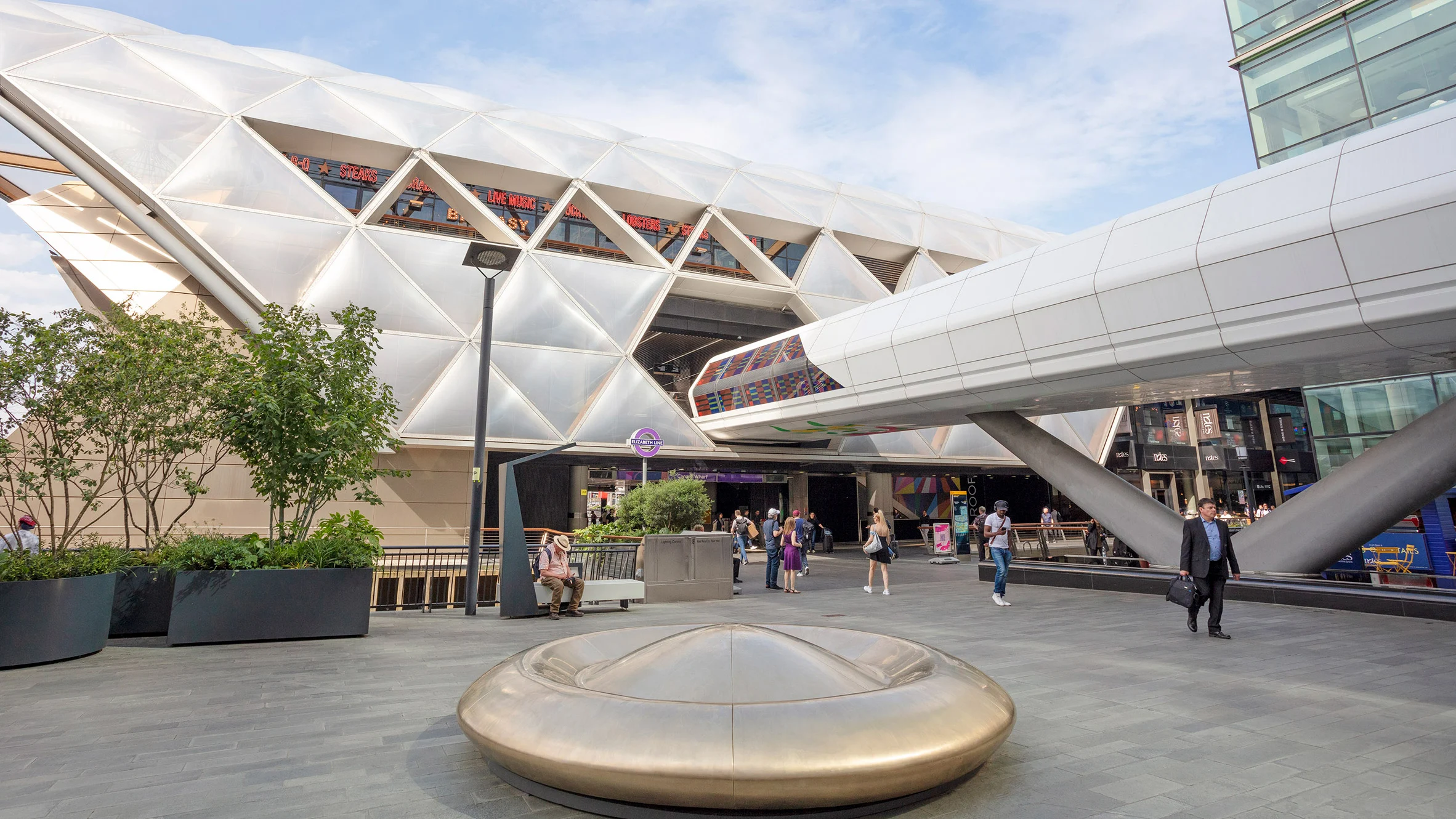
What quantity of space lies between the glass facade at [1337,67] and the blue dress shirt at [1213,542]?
46.2ft

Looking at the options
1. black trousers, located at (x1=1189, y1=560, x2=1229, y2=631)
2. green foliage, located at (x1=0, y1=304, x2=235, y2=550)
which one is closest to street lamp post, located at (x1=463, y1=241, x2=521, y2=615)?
green foliage, located at (x1=0, y1=304, x2=235, y2=550)

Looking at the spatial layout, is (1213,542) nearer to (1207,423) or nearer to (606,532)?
(606,532)

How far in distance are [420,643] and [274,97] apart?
70.5 feet

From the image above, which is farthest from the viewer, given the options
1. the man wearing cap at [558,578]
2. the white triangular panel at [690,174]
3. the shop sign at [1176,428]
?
the shop sign at [1176,428]

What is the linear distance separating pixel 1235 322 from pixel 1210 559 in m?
4.46

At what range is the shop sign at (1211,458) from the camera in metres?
42.9

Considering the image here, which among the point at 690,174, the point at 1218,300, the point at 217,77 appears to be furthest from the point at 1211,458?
the point at 217,77

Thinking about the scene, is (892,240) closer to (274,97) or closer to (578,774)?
(274,97)

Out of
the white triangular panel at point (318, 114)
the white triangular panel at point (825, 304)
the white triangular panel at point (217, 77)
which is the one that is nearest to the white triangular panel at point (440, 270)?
the white triangular panel at point (318, 114)

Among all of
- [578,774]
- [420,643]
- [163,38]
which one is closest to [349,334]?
[420,643]

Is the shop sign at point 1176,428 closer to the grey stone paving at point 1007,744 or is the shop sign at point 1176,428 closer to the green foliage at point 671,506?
the grey stone paving at point 1007,744

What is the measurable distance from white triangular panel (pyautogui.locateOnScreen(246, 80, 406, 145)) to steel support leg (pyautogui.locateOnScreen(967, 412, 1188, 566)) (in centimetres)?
2081

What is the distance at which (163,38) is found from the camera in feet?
74.2

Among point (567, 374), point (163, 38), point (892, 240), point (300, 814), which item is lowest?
point (300, 814)
